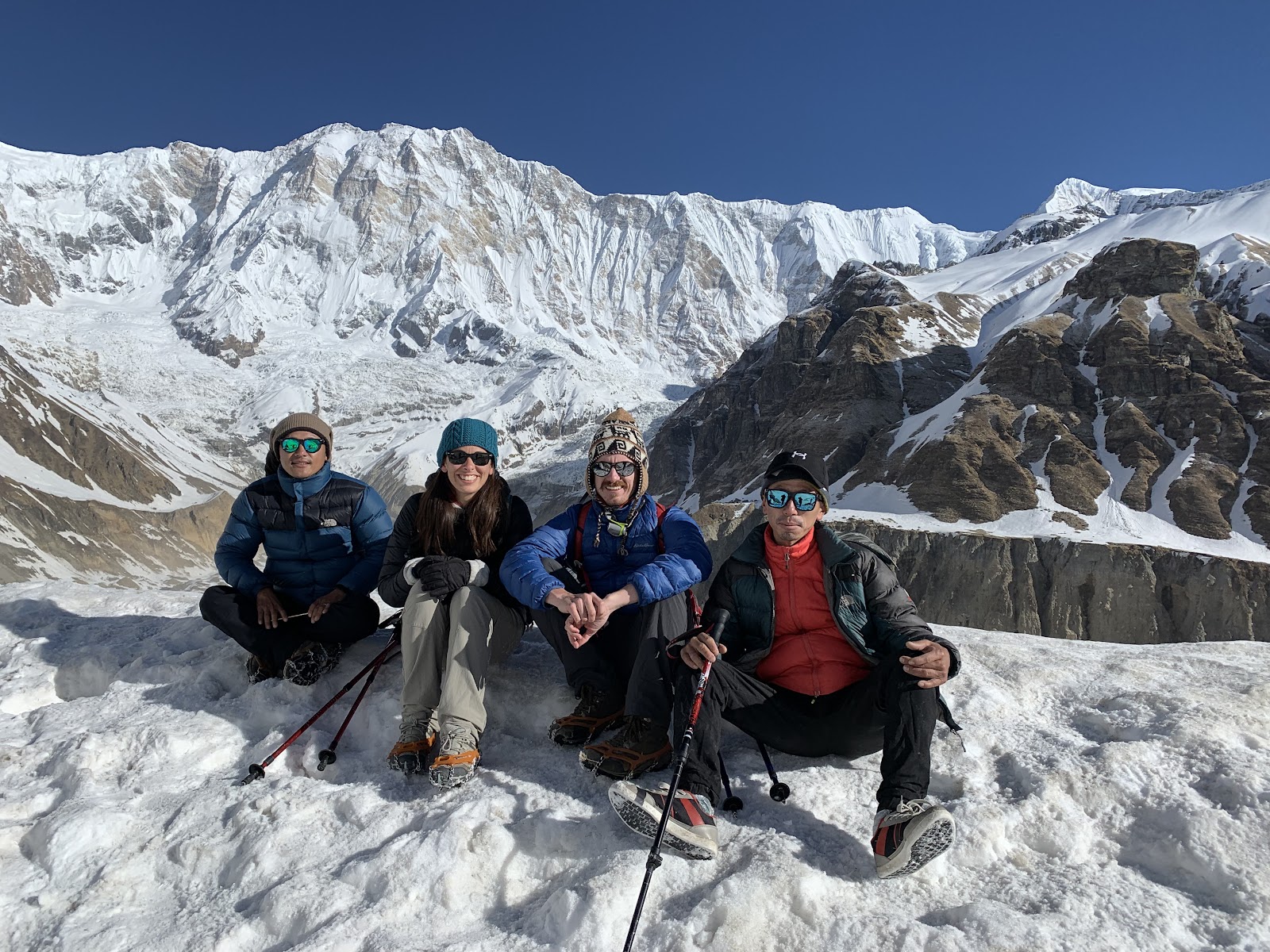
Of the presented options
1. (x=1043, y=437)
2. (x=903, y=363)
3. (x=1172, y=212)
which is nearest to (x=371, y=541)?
(x=1043, y=437)

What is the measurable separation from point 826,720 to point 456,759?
205 cm

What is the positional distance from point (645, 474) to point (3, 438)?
130068 mm

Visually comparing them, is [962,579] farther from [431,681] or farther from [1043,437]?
[431,681]

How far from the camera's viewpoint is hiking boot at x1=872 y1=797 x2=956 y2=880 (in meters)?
3.25

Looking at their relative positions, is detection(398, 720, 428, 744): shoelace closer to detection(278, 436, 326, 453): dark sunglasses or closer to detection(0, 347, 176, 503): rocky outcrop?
detection(278, 436, 326, 453): dark sunglasses

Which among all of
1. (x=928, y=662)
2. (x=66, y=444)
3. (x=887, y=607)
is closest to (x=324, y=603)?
(x=887, y=607)

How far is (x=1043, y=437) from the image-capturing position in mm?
61406

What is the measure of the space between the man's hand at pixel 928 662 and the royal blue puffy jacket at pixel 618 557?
141 cm

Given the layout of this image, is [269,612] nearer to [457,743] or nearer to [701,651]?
[457,743]

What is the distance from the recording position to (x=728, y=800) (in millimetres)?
3936

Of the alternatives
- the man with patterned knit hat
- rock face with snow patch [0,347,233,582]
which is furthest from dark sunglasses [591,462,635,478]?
rock face with snow patch [0,347,233,582]

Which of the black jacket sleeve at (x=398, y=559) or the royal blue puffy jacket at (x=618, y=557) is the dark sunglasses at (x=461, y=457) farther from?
the royal blue puffy jacket at (x=618, y=557)

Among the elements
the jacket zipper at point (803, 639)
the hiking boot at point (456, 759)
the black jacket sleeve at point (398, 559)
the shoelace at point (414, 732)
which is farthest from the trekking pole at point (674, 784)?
the black jacket sleeve at point (398, 559)

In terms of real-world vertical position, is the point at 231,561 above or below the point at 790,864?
above
